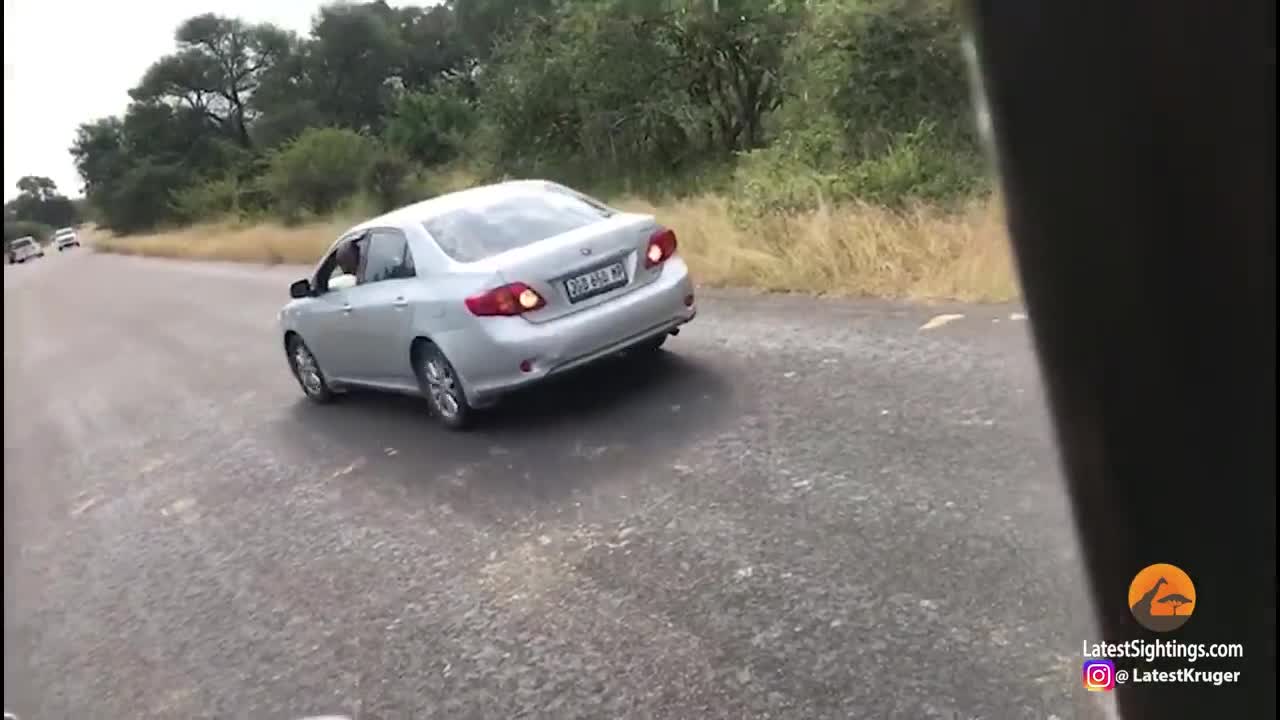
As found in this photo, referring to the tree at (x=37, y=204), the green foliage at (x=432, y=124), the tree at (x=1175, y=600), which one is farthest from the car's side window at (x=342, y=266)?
the tree at (x=1175, y=600)

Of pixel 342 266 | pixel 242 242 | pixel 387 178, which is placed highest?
pixel 387 178

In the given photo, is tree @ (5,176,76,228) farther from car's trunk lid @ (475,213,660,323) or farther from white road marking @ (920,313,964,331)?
white road marking @ (920,313,964,331)

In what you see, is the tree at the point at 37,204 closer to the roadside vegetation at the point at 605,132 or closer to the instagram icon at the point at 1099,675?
the roadside vegetation at the point at 605,132

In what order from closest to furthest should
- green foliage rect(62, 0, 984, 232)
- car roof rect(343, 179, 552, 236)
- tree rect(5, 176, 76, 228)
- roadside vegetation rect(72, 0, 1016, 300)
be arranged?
tree rect(5, 176, 76, 228) < green foliage rect(62, 0, 984, 232) < roadside vegetation rect(72, 0, 1016, 300) < car roof rect(343, 179, 552, 236)

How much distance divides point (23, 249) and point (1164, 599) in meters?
2.56

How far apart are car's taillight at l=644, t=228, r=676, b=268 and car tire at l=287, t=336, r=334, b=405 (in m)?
1.98

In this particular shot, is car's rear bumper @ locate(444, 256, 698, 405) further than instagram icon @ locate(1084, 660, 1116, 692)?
Yes

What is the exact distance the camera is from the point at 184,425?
563cm

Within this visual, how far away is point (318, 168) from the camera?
5270mm

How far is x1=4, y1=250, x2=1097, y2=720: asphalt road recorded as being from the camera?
299 cm

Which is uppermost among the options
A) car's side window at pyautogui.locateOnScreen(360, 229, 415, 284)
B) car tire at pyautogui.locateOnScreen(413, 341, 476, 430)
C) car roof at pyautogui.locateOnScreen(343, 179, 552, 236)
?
car roof at pyautogui.locateOnScreen(343, 179, 552, 236)

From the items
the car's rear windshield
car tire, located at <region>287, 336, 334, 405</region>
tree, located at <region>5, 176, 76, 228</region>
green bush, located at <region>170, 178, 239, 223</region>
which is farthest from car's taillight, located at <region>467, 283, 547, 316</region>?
tree, located at <region>5, 176, 76, 228</region>

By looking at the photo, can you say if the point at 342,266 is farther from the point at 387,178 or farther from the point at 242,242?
the point at 387,178

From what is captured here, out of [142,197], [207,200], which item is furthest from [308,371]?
[142,197]
